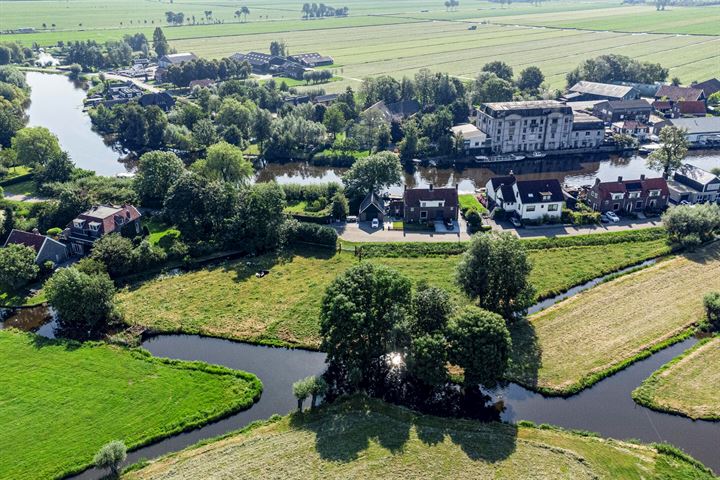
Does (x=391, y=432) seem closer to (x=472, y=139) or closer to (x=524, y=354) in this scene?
(x=524, y=354)

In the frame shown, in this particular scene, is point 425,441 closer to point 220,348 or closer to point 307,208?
point 220,348

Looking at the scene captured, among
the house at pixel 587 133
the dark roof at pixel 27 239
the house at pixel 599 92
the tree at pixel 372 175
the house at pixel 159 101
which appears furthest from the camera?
the house at pixel 159 101

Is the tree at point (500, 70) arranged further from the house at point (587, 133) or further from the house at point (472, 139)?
the house at point (472, 139)

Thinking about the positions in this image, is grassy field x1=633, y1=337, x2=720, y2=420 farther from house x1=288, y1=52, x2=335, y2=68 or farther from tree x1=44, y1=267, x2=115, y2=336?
house x1=288, y1=52, x2=335, y2=68

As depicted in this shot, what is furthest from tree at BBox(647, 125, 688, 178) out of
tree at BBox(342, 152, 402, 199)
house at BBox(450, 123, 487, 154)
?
tree at BBox(342, 152, 402, 199)

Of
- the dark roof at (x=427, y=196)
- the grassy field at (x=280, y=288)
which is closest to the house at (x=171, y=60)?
the dark roof at (x=427, y=196)

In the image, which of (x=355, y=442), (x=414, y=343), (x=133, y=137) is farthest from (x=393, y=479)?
(x=133, y=137)
